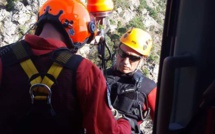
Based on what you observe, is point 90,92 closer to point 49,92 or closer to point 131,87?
point 49,92

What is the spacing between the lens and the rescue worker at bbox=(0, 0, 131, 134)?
2.22 m

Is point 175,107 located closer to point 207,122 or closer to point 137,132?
point 207,122

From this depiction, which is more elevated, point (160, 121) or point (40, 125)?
point (160, 121)

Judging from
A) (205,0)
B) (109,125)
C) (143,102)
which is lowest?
(143,102)

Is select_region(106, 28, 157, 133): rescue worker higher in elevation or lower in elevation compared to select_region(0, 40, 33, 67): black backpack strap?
lower

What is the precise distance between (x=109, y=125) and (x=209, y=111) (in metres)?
1.21

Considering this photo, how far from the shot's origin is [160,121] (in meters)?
1.37

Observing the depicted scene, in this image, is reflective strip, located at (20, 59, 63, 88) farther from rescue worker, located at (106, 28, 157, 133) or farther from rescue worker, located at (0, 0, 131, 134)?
rescue worker, located at (106, 28, 157, 133)

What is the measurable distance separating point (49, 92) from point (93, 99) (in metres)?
0.27

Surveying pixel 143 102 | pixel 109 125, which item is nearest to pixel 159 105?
pixel 109 125

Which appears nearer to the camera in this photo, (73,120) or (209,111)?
(209,111)

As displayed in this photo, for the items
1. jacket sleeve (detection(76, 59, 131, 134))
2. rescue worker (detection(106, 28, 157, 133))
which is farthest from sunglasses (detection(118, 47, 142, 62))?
jacket sleeve (detection(76, 59, 131, 134))

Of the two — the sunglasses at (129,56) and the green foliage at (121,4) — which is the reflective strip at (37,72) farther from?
the green foliage at (121,4)

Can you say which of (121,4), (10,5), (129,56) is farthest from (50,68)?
(121,4)
